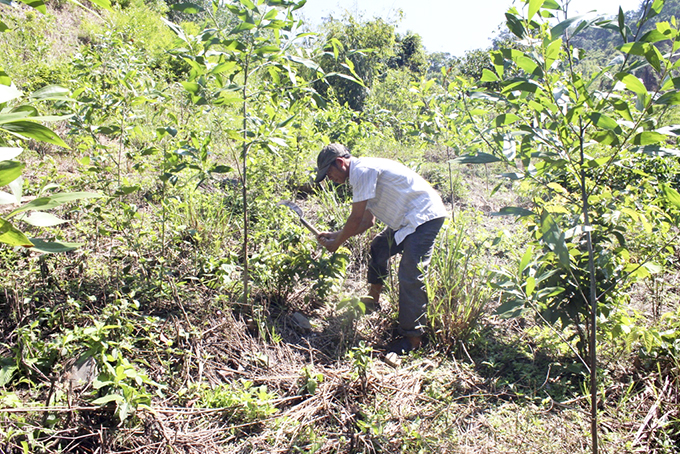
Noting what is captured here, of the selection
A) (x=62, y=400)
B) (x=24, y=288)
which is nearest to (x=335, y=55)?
(x=62, y=400)

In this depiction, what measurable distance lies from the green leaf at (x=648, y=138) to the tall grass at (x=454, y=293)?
65.4 inches

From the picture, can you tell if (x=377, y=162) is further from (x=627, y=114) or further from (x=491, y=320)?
(x=627, y=114)

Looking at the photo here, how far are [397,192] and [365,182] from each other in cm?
25

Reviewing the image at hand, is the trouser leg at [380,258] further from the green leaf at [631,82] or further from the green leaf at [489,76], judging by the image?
the green leaf at [631,82]

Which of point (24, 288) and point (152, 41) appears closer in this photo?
point (24, 288)

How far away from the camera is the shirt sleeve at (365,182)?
120 inches

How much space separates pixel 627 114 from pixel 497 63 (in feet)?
1.51

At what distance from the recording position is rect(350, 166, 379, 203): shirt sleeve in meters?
3.05

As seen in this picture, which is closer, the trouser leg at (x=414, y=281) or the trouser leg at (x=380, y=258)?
the trouser leg at (x=414, y=281)

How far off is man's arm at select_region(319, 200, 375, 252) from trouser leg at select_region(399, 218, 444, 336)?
377 mm

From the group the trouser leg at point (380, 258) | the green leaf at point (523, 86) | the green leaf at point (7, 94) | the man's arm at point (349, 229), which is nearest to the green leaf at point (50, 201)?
the green leaf at point (7, 94)

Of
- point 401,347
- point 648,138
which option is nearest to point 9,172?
point 648,138

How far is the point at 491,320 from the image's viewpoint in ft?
11.2

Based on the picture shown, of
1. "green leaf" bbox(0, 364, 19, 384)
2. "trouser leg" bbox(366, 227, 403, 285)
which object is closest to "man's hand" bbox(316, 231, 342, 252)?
"trouser leg" bbox(366, 227, 403, 285)
